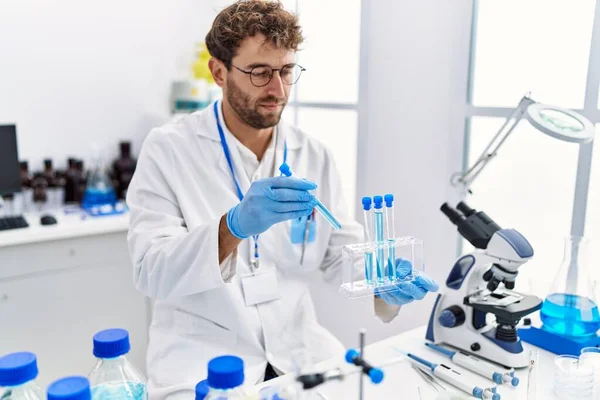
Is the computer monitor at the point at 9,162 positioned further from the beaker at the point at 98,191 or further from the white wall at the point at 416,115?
the white wall at the point at 416,115

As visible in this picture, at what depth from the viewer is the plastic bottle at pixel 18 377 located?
664 mm

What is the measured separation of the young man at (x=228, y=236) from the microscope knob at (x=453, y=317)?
0.40ft

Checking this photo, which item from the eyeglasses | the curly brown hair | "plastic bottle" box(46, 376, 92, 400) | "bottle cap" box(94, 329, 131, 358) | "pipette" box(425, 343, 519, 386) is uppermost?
the curly brown hair

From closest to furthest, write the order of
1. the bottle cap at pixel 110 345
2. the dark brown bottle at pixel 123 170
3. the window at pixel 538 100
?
the bottle cap at pixel 110 345 → the window at pixel 538 100 → the dark brown bottle at pixel 123 170

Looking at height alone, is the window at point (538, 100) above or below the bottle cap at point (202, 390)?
above

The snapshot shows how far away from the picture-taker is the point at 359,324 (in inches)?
91.0

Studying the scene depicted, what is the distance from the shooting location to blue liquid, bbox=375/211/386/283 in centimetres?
112

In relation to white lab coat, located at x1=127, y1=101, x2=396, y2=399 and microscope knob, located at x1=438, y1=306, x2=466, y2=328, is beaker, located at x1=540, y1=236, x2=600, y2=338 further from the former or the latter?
white lab coat, located at x1=127, y1=101, x2=396, y2=399

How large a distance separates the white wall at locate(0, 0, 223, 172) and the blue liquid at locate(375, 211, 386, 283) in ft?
7.13

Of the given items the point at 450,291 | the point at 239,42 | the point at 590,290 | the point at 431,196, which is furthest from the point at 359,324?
the point at 239,42

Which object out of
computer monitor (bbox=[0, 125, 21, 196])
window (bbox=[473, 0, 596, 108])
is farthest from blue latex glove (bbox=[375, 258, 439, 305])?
computer monitor (bbox=[0, 125, 21, 196])

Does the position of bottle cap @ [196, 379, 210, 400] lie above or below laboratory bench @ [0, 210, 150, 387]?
above

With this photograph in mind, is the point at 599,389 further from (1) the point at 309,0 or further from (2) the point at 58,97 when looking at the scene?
(2) the point at 58,97

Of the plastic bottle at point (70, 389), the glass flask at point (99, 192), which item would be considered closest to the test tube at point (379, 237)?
the plastic bottle at point (70, 389)
